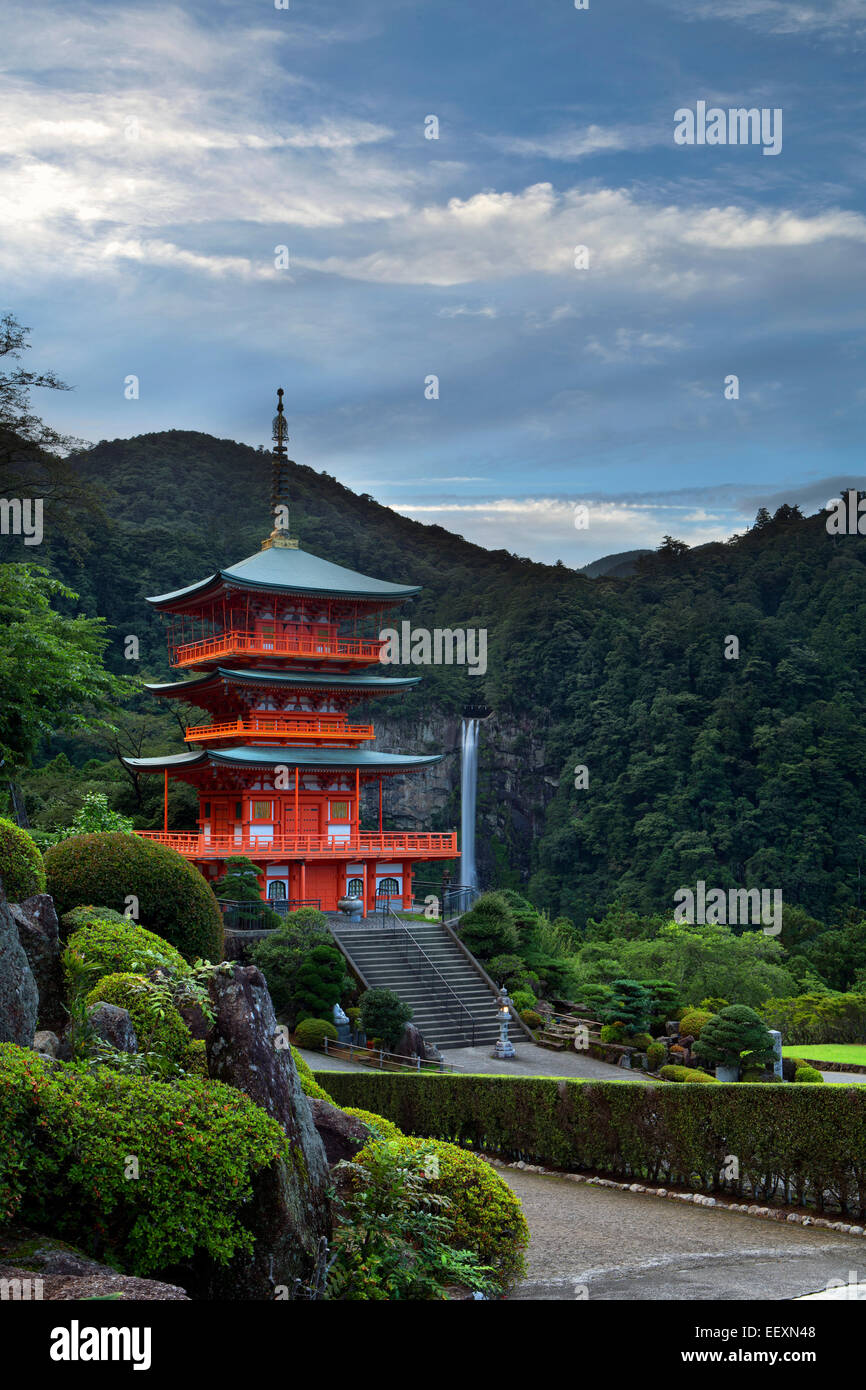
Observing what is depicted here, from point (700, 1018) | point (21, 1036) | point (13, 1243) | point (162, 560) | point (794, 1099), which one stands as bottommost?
point (700, 1018)

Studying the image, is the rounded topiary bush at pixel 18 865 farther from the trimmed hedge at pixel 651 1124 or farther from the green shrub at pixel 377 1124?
the trimmed hedge at pixel 651 1124

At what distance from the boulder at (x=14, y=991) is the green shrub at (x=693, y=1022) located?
16.9 m

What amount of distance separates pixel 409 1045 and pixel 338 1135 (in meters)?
13.4

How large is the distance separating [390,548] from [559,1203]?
9423 centimetres

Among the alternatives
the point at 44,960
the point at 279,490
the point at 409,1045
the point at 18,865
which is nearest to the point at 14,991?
the point at 44,960

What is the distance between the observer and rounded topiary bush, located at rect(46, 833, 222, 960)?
14172 mm

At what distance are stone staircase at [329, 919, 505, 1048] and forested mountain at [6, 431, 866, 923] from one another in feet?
120

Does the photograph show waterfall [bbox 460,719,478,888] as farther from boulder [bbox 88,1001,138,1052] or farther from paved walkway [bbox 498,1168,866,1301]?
boulder [bbox 88,1001,138,1052]

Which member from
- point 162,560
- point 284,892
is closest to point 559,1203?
point 284,892

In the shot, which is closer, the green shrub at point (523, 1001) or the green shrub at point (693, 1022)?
the green shrub at point (693, 1022)

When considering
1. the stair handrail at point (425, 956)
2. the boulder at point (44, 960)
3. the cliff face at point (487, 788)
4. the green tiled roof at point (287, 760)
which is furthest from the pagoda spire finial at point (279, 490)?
the cliff face at point (487, 788)

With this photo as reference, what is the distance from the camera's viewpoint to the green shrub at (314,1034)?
22938 millimetres

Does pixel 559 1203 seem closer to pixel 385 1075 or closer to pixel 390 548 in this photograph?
pixel 385 1075

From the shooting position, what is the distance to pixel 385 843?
34656mm
